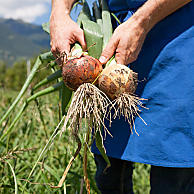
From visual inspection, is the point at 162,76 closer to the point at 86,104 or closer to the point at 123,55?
the point at 123,55

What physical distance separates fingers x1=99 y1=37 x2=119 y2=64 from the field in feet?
1.04

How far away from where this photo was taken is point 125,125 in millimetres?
1015

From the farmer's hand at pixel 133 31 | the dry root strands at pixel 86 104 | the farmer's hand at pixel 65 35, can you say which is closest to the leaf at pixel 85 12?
the farmer's hand at pixel 65 35

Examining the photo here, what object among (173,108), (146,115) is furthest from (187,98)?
(146,115)

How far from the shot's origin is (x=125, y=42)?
80 centimetres

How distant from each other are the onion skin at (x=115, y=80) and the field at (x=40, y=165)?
23 cm

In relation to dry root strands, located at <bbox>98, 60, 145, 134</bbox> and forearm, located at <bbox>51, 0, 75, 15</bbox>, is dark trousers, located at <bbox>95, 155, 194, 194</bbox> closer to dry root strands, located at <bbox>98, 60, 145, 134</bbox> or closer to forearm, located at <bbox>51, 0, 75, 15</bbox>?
dry root strands, located at <bbox>98, 60, 145, 134</bbox>

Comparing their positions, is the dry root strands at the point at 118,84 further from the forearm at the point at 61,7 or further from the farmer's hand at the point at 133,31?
the forearm at the point at 61,7

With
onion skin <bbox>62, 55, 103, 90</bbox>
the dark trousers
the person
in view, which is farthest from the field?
the person

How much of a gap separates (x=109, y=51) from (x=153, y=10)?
22 cm

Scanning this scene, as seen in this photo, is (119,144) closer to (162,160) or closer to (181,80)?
(162,160)

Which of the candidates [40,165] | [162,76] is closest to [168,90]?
[162,76]

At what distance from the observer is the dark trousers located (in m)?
0.87

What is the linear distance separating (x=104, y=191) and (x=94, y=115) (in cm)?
61
